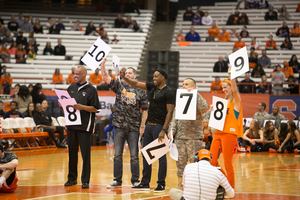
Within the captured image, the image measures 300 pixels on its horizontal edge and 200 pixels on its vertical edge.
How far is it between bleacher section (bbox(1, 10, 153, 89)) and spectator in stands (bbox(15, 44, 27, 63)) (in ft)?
0.81

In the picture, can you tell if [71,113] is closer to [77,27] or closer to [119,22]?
[77,27]

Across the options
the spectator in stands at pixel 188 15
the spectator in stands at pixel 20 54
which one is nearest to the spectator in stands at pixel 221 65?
the spectator in stands at pixel 188 15

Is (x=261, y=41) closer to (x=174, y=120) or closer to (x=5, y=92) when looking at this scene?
(x=5, y=92)

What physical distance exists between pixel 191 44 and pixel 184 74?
2087 mm

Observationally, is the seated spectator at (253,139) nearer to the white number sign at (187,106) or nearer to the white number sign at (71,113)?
the white number sign at (187,106)

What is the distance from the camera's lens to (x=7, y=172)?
648 cm

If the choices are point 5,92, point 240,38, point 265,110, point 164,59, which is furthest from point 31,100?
point 240,38

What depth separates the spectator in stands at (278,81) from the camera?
1666 centimetres

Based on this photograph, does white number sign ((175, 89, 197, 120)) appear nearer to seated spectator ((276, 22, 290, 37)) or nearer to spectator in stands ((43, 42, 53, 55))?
spectator in stands ((43, 42, 53, 55))

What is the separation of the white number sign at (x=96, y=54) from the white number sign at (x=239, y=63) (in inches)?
86.9

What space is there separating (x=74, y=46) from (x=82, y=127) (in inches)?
593

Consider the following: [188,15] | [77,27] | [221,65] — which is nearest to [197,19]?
[188,15]

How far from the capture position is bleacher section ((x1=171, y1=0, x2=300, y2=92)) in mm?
20219

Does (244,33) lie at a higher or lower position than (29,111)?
higher
